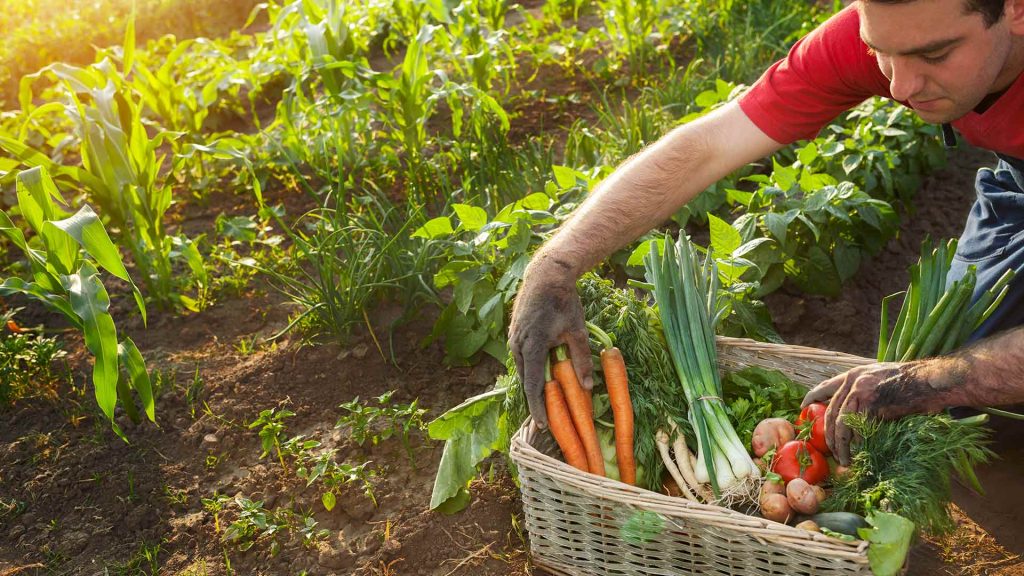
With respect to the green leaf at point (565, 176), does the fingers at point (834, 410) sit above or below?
below

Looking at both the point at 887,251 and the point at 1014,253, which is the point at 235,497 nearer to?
the point at 1014,253

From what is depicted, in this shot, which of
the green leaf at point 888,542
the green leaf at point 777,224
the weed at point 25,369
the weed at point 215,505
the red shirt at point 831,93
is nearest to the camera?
the green leaf at point 888,542

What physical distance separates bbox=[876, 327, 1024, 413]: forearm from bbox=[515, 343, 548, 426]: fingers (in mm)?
790

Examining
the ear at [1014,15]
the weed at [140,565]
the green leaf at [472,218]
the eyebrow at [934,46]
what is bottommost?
the weed at [140,565]

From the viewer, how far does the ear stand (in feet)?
6.31

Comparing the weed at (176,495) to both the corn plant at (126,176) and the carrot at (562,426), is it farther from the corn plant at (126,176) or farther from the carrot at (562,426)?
the carrot at (562,426)

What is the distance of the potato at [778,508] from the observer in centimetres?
204

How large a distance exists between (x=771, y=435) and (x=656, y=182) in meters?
0.73

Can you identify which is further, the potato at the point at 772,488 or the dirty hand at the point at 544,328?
the dirty hand at the point at 544,328

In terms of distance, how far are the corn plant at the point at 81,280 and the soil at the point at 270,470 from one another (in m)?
0.25

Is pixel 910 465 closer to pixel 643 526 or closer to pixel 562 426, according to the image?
pixel 643 526

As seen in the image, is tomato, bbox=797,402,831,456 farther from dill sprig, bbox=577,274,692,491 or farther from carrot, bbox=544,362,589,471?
carrot, bbox=544,362,589,471

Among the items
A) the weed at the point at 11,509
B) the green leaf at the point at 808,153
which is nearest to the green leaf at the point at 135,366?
the weed at the point at 11,509

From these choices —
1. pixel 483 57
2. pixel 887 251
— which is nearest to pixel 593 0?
pixel 483 57
